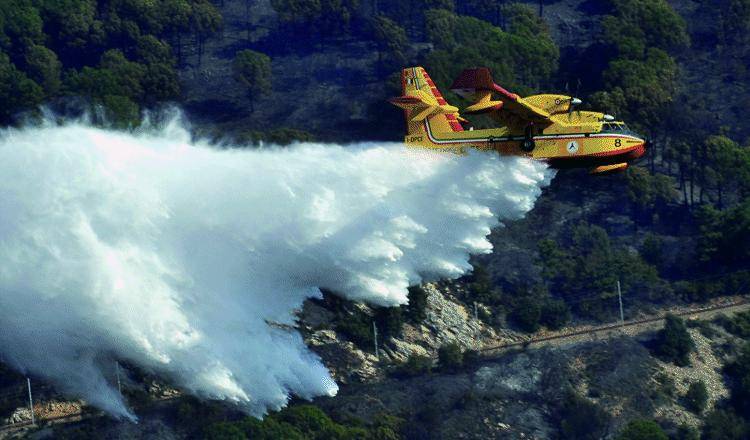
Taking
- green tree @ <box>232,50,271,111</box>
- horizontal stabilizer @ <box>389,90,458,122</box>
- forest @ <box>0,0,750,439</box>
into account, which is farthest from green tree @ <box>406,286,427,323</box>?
green tree @ <box>232,50,271,111</box>

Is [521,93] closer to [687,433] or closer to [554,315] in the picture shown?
[554,315]

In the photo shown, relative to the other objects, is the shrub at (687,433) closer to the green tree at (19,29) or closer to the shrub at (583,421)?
the shrub at (583,421)

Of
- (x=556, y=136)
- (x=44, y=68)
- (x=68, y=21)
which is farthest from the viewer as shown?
(x=68, y=21)

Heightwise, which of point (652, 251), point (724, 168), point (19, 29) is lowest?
point (652, 251)

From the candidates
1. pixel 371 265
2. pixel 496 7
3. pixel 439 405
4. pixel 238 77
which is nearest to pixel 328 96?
pixel 238 77

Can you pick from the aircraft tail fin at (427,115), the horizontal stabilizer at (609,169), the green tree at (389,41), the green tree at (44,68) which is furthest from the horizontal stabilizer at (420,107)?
the green tree at (44,68)

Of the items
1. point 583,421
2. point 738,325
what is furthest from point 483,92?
point 738,325
